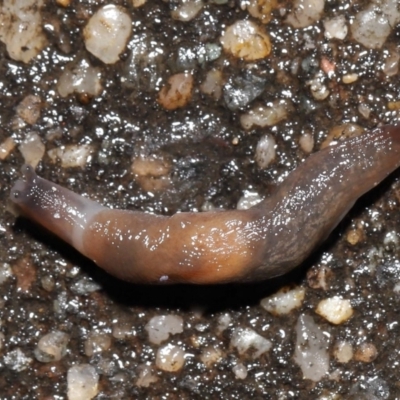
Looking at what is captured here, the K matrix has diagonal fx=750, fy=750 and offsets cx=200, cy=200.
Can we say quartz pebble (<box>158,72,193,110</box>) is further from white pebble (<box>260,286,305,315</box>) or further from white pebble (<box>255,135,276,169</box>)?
white pebble (<box>260,286,305,315</box>)

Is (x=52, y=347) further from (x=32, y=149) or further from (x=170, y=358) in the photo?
(x=32, y=149)

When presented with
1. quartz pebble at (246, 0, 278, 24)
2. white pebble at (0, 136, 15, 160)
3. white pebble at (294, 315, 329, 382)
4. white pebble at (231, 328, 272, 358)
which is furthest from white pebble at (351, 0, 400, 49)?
white pebble at (0, 136, 15, 160)

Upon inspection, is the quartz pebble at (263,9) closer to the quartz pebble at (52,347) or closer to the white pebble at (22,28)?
the white pebble at (22,28)

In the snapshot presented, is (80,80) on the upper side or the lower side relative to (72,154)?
upper

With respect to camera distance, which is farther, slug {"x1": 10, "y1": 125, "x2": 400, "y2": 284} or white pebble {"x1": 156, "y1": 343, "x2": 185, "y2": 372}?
white pebble {"x1": 156, "y1": 343, "x2": 185, "y2": 372}

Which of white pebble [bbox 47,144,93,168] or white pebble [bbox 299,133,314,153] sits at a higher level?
white pebble [bbox 299,133,314,153]

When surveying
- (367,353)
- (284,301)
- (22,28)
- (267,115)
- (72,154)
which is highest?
(22,28)

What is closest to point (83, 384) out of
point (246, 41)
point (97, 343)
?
point (97, 343)

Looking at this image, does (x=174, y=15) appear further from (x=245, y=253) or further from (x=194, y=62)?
(x=245, y=253)
